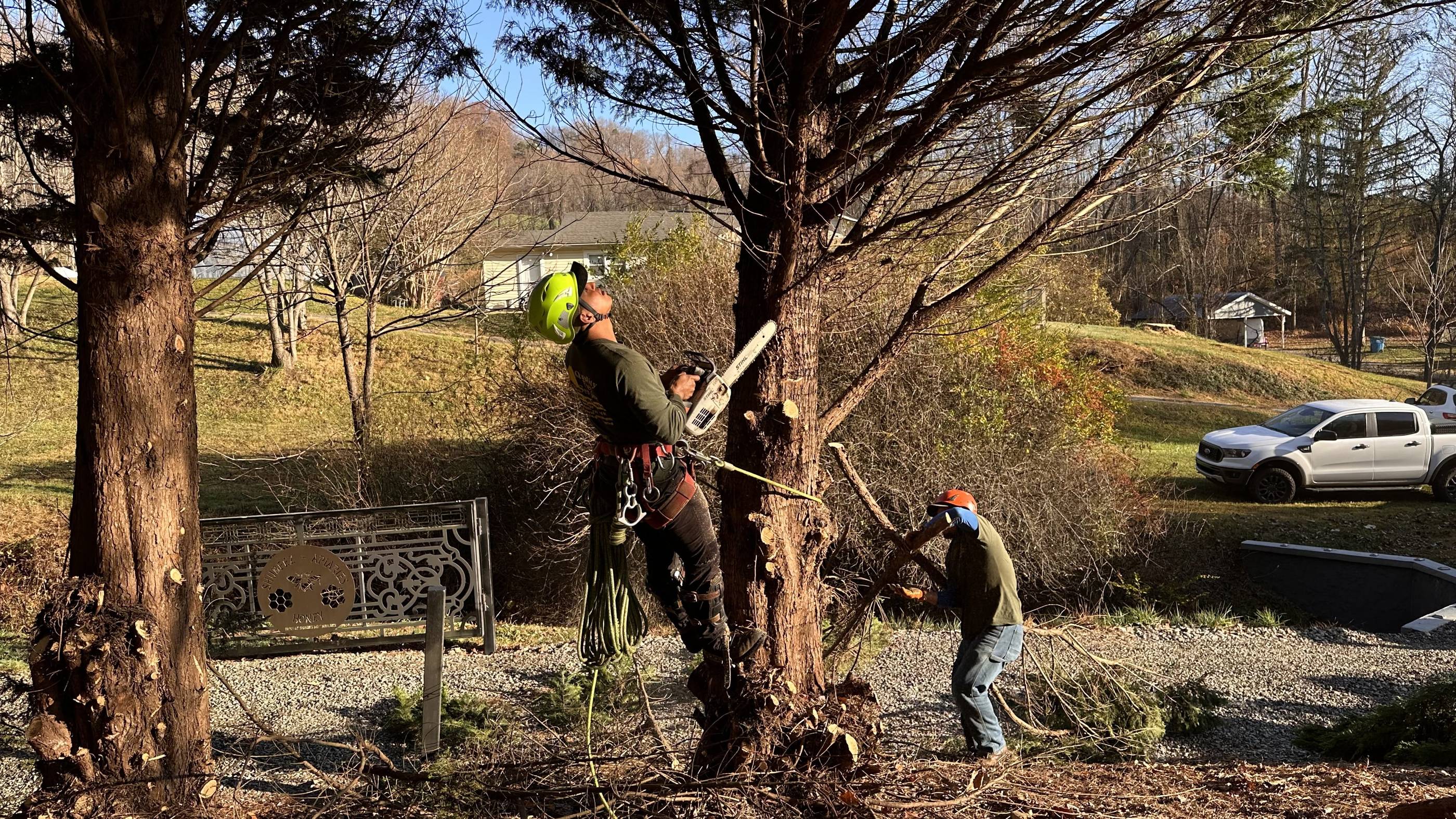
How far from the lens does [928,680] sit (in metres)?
8.59

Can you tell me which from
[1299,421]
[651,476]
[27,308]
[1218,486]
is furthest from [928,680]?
[27,308]

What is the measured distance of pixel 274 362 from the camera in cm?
2392

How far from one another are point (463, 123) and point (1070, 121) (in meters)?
13.5

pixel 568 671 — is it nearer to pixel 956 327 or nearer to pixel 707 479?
pixel 707 479

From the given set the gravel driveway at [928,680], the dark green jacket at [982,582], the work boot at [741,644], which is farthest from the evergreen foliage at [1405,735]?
the work boot at [741,644]

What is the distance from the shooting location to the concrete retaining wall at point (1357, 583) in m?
12.0

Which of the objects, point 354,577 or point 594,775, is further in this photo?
point 354,577

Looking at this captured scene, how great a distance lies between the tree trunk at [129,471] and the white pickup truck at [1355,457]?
16.1 metres

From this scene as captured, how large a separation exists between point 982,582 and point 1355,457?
45.1 ft

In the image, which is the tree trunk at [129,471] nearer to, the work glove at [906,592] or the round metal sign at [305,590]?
the work glove at [906,592]

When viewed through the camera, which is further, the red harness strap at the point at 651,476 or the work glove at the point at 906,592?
the work glove at the point at 906,592

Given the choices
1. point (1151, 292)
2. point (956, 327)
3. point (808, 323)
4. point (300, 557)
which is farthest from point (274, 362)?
point (1151, 292)

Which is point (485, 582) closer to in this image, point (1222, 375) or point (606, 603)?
point (606, 603)

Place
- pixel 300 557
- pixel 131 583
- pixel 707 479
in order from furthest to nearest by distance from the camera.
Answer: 1. pixel 707 479
2. pixel 300 557
3. pixel 131 583
